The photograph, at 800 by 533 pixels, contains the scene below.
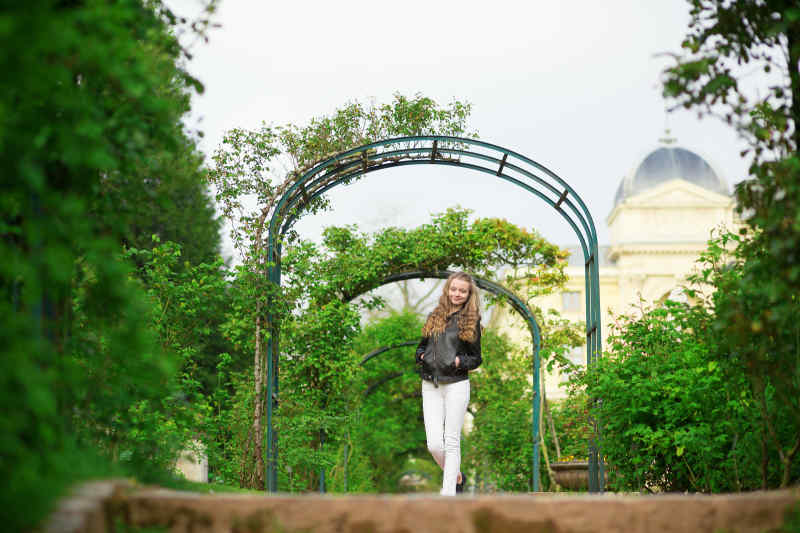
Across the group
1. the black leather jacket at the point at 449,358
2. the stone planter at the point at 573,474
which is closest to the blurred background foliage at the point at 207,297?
the stone planter at the point at 573,474

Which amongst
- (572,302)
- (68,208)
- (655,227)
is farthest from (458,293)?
(572,302)

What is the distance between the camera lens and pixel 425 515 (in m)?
2.61

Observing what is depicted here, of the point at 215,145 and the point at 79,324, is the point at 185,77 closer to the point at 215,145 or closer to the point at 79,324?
the point at 79,324

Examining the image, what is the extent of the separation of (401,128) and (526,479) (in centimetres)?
769

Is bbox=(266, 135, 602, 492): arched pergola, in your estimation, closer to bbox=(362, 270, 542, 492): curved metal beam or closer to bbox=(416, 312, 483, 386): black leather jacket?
bbox=(362, 270, 542, 492): curved metal beam

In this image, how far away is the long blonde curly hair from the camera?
5328 millimetres

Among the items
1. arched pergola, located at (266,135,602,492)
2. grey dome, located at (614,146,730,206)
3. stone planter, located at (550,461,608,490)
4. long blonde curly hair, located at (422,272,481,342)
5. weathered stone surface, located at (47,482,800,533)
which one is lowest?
stone planter, located at (550,461,608,490)

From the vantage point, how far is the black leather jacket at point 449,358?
524 centimetres

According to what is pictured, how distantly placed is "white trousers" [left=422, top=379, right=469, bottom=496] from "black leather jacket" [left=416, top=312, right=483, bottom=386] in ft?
0.20

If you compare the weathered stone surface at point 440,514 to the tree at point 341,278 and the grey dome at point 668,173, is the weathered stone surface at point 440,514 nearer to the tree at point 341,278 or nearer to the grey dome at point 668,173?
the tree at point 341,278

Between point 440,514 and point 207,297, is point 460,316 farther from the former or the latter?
point 440,514

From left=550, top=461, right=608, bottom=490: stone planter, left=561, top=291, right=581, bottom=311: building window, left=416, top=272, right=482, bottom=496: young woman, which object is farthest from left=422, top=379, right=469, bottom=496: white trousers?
left=561, top=291, right=581, bottom=311: building window

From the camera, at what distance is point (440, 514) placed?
261 centimetres

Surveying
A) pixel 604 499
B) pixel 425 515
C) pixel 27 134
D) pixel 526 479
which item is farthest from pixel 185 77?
pixel 526 479
